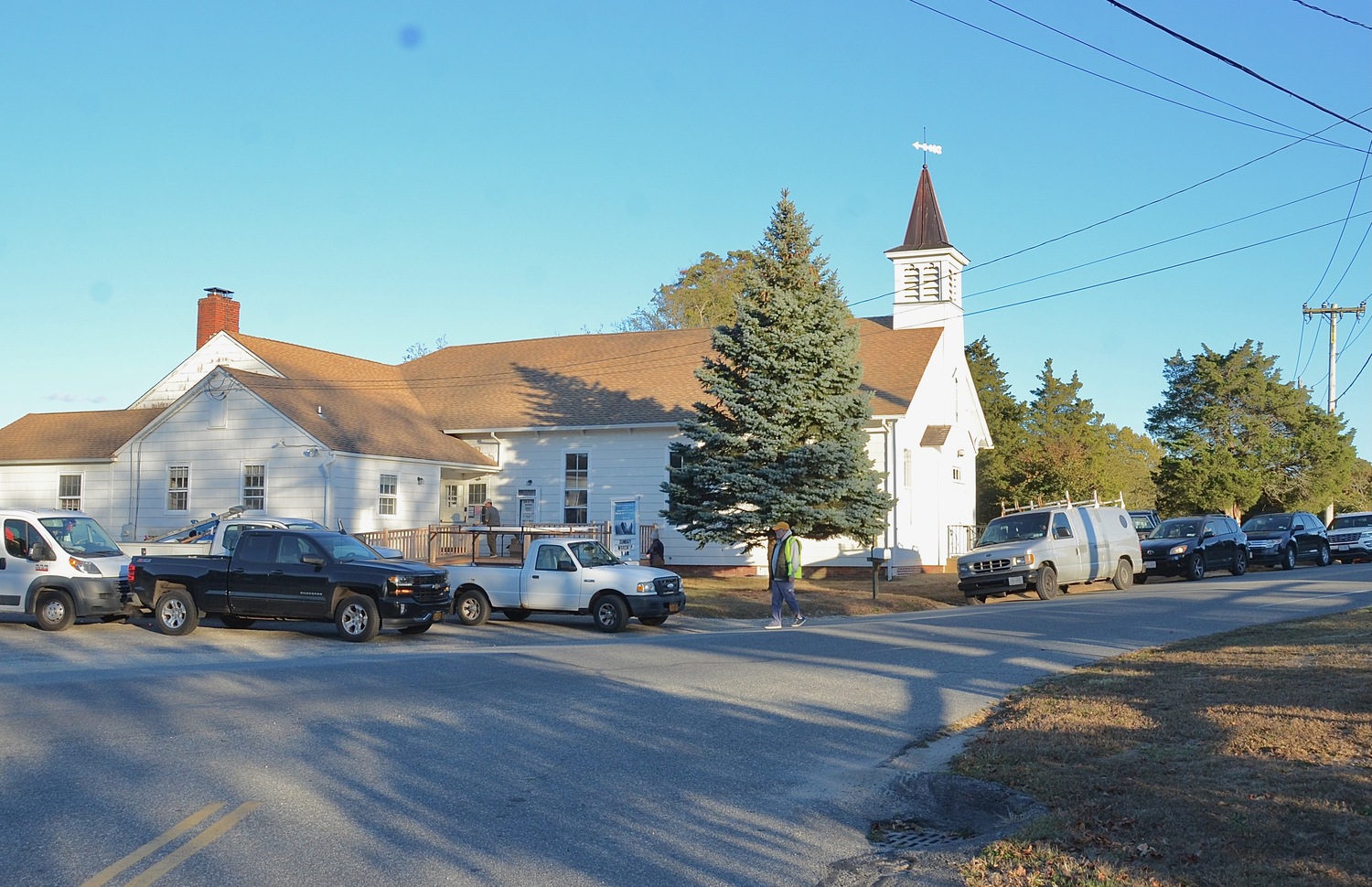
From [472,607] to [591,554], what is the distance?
2320 mm

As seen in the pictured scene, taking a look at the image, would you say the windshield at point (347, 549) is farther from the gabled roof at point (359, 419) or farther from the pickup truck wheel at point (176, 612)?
the gabled roof at point (359, 419)

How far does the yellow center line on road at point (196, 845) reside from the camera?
618 centimetres

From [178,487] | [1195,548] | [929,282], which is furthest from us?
[929,282]

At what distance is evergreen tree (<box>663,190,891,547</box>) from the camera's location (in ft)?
91.1

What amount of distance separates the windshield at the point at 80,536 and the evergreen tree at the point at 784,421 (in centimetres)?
1291

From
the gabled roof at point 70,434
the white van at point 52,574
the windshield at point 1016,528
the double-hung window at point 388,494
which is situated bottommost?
the white van at point 52,574

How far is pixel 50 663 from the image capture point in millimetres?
14914

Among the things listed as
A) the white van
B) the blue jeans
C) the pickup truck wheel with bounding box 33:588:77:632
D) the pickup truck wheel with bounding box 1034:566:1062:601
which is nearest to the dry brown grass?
the blue jeans

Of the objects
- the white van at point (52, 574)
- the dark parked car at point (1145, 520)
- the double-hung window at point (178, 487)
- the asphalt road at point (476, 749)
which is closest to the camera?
the asphalt road at point (476, 749)

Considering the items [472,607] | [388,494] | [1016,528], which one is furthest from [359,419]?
[1016,528]

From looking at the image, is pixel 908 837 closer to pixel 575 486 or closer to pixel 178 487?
pixel 575 486

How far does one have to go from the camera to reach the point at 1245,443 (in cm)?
5328

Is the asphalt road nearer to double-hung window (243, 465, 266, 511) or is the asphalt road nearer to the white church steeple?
double-hung window (243, 465, 266, 511)

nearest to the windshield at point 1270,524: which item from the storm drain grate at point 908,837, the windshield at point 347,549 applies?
the windshield at point 347,549
